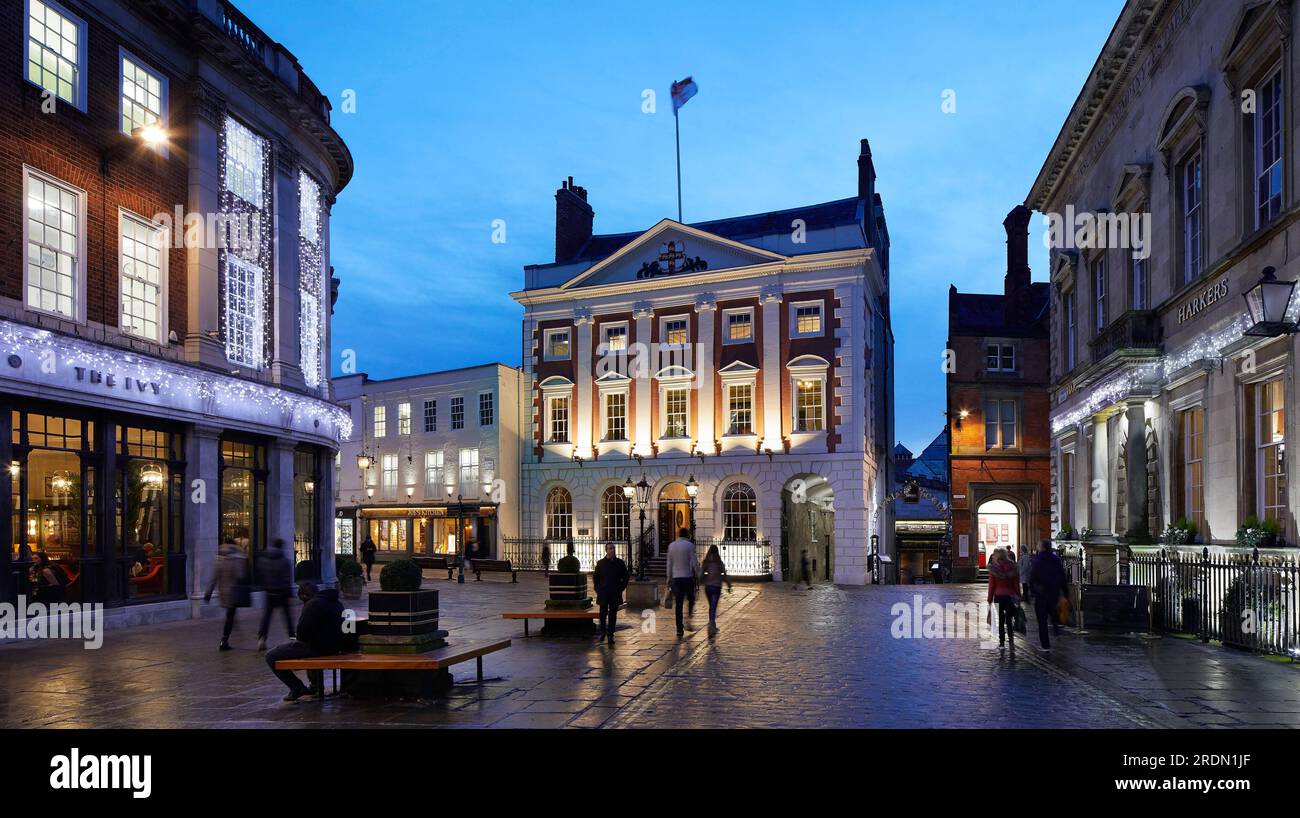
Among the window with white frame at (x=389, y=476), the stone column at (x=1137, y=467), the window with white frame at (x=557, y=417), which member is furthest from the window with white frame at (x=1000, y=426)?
the window with white frame at (x=389, y=476)

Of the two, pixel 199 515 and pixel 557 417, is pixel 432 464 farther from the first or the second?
pixel 199 515

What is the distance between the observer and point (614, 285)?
43.9 m

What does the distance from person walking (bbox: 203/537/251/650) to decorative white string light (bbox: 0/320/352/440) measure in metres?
4.63

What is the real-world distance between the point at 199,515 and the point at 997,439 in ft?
119

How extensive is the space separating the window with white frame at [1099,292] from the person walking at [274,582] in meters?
20.4

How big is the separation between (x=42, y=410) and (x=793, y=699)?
46.2 feet

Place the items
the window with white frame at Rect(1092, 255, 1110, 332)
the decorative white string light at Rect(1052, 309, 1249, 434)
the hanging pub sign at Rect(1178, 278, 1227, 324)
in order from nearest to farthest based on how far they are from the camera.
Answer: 1. the decorative white string light at Rect(1052, 309, 1249, 434)
2. the hanging pub sign at Rect(1178, 278, 1227, 324)
3. the window with white frame at Rect(1092, 255, 1110, 332)

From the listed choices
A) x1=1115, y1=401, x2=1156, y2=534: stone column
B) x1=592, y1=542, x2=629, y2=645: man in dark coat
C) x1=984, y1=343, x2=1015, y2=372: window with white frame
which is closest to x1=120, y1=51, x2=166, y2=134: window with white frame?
x1=592, y1=542, x2=629, y2=645: man in dark coat

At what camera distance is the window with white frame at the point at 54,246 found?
18000 mm

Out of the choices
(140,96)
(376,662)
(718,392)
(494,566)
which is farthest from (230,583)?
(718,392)

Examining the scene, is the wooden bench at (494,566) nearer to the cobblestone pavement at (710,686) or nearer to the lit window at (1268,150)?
the cobblestone pavement at (710,686)

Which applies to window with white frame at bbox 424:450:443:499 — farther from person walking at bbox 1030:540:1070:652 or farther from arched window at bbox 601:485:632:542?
person walking at bbox 1030:540:1070:652

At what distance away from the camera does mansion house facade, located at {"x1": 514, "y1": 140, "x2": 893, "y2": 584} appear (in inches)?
1566

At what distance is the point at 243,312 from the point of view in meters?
24.3
